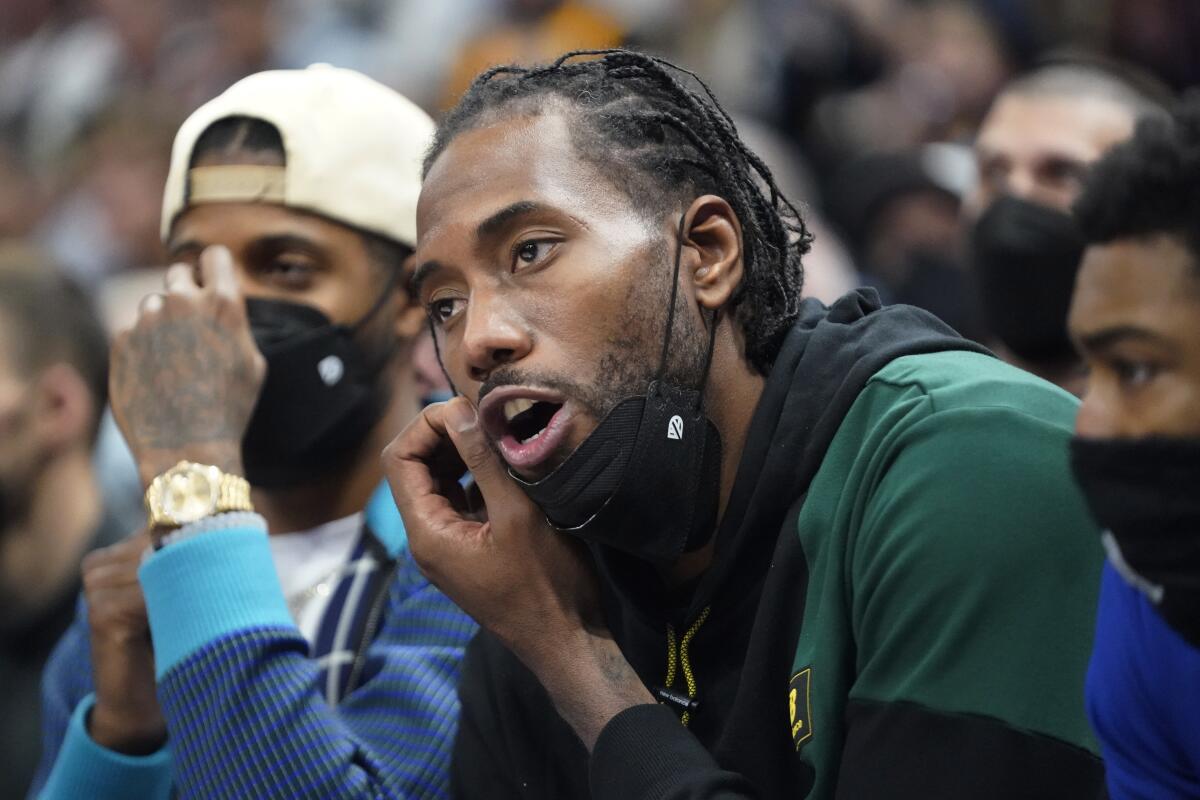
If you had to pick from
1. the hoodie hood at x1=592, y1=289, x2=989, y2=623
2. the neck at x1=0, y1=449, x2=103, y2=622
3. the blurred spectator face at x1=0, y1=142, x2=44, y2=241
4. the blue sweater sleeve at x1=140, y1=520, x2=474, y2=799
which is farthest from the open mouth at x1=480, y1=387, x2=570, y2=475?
the blurred spectator face at x1=0, y1=142, x2=44, y2=241

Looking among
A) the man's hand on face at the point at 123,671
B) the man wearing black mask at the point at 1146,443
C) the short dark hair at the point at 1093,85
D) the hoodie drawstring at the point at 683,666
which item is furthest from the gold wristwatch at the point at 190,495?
the short dark hair at the point at 1093,85

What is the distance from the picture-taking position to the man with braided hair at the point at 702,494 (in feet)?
6.00

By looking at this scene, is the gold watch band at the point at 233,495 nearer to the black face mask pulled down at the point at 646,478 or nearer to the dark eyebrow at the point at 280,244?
the dark eyebrow at the point at 280,244

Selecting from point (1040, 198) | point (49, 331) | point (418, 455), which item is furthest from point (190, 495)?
point (1040, 198)

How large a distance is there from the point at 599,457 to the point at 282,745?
717 mm

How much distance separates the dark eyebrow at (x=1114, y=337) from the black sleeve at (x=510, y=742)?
3.29 feet

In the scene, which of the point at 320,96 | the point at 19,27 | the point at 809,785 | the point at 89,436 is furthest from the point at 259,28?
the point at 809,785

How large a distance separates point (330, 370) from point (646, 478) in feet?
3.28

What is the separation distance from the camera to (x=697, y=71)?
6039mm

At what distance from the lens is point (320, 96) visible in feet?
10.2

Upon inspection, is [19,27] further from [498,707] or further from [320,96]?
[498,707]

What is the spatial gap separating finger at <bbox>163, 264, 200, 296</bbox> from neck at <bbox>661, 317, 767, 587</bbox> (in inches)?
42.7

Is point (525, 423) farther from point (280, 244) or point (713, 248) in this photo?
point (280, 244)

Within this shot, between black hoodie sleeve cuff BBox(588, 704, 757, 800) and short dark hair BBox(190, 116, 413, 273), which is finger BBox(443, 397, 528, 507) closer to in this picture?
black hoodie sleeve cuff BBox(588, 704, 757, 800)
